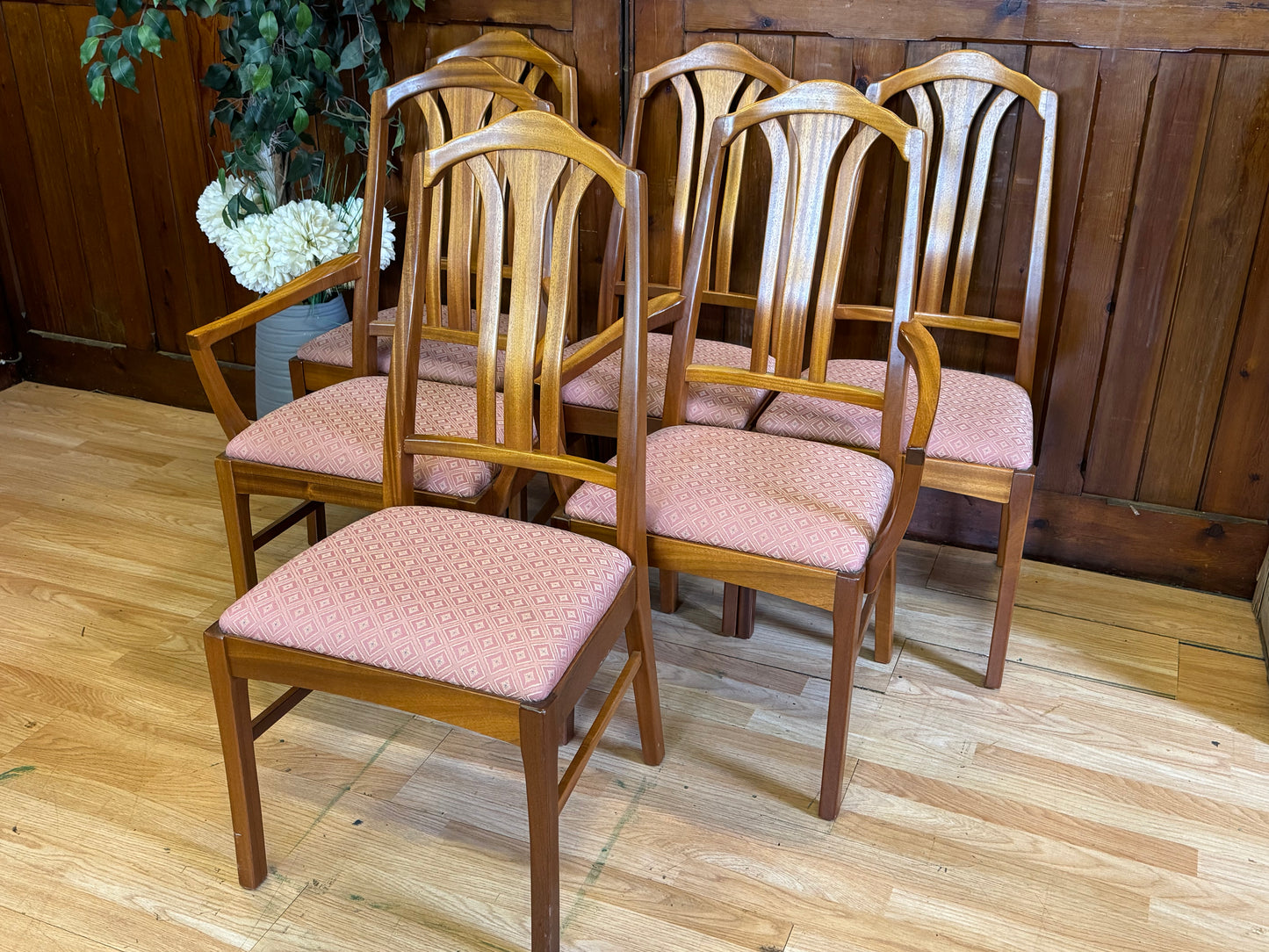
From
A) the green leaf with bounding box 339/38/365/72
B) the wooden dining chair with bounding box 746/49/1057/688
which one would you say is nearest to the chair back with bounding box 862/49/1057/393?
the wooden dining chair with bounding box 746/49/1057/688

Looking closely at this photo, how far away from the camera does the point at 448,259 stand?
2.08 m

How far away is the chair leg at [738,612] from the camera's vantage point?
6.93 feet

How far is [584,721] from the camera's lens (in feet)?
6.25

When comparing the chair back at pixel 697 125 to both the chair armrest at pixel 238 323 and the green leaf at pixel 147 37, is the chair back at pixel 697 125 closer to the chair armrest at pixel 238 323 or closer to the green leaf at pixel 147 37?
the chair armrest at pixel 238 323

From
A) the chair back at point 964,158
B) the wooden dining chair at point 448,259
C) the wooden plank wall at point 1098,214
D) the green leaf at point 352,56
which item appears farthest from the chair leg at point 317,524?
the chair back at point 964,158

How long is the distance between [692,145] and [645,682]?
3.65ft

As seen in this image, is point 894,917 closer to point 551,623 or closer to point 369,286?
point 551,623

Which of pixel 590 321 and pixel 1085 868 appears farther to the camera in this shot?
pixel 590 321

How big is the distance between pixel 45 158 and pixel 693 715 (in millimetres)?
2387

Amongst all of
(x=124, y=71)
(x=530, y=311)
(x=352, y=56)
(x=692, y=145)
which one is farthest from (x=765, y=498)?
(x=124, y=71)

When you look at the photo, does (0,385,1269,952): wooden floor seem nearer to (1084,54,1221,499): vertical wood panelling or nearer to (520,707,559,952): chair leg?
(520,707,559,952): chair leg

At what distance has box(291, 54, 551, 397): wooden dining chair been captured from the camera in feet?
6.48

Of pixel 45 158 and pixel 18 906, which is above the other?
pixel 45 158

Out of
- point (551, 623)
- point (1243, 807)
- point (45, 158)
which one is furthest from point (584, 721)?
point (45, 158)
